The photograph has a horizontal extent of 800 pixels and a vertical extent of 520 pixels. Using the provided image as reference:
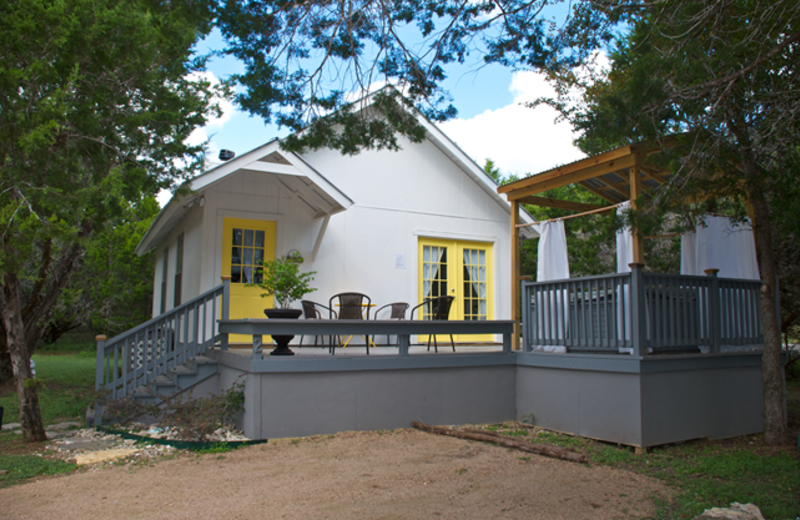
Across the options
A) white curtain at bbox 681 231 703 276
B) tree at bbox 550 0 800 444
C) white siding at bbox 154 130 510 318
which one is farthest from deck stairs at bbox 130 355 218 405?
white curtain at bbox 681 231 703 276

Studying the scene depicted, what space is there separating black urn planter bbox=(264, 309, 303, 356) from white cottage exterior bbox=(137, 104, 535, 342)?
2.04 meters

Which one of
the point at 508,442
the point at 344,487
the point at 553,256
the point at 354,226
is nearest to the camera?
the point at 344,487

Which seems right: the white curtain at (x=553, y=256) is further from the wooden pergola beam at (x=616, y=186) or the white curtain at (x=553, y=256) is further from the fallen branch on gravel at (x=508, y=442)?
the fallen branch on gravel at (x=508, y=442)

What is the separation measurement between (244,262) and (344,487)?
517 cm

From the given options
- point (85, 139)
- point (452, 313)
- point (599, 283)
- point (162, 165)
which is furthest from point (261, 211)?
point (599, 283)

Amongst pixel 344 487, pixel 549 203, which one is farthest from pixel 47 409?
pixel 549 203

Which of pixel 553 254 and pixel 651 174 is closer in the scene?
pixel 553 254

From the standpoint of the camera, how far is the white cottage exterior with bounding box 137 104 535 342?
8.80 meters

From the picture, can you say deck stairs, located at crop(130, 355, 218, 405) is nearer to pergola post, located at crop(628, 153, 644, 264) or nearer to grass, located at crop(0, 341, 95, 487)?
grass, located at crop(0, 341, 95, 487)

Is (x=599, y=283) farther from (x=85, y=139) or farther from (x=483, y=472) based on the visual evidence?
(x=85, y=139)

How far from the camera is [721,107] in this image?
570cm

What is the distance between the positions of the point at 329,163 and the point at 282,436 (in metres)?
4.97

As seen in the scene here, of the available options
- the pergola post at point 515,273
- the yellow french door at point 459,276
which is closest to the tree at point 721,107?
the pergola post at point 515,273

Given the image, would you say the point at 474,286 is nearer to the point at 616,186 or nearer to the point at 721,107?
the point at 616,186
